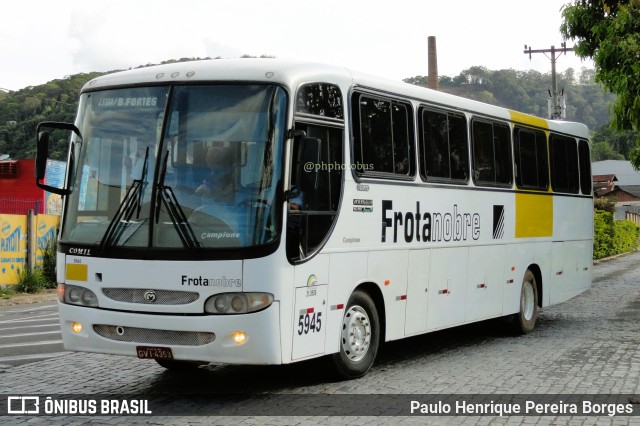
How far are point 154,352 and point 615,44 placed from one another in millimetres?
11868

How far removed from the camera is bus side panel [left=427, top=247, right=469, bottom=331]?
11.3 meters

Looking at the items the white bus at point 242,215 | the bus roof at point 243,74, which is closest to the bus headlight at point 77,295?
the white bus at point 242,215

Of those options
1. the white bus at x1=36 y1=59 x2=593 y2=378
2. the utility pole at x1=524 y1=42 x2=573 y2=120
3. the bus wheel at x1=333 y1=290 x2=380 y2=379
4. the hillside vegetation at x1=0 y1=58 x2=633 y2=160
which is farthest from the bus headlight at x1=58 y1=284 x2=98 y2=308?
the utility pole at x1=524 y1=42 x2=573 y2=120

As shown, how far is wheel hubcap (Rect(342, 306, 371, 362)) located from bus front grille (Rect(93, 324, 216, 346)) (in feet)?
5.92

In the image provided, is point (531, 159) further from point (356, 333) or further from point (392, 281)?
point (356, 333)

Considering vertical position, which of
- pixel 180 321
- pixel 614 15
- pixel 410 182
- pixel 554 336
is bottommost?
pixel 554 336

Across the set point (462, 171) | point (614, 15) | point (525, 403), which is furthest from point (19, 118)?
point (525, 403)

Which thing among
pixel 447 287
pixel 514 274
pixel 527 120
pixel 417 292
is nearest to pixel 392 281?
pixel 417 292

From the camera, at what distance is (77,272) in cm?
873

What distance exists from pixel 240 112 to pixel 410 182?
294 cm

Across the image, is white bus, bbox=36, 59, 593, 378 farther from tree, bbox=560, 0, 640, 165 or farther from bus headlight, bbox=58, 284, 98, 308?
tree, bbox=560, 0, 640, 165

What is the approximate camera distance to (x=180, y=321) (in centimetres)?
817

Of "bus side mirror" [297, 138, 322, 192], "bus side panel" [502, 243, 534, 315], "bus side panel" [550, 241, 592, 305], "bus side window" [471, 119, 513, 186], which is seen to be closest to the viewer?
"bus side mirror" [297, 138, 322, 192]

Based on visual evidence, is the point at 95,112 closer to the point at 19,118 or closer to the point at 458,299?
the point at 458,299
